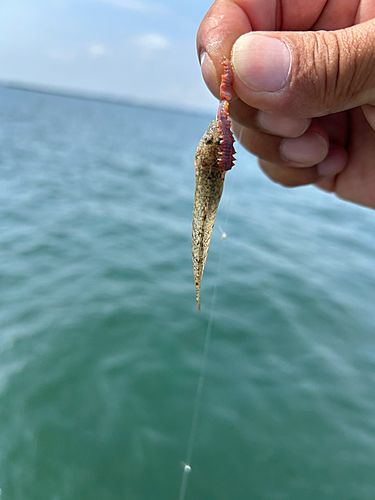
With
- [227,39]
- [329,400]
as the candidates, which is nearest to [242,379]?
[329,400]

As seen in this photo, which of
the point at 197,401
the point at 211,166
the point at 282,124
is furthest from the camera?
the point at 197,401

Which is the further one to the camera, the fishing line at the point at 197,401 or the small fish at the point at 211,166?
the fishing line at the point at 197,401

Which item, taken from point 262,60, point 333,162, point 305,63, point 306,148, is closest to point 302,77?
point 305,63

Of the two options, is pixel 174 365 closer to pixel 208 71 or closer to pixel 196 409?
pixel 196 409

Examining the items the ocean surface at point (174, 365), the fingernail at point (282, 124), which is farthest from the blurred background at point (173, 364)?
the fingernail at point (282, 124)

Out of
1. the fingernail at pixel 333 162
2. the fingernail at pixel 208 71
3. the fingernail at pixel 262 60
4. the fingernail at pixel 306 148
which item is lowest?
the fingernail at pixel 333 162

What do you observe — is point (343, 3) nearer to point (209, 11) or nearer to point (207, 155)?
point (209, 11)

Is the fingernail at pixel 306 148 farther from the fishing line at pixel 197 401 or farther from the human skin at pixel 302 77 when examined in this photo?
the fishing line at pixel 197 401

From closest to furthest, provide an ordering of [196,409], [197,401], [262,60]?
[262,60], [196,409], [197,401]

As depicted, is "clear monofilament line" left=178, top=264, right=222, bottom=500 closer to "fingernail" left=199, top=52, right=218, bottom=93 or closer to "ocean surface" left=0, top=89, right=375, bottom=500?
"ocean surface" left=0, top=89, right=375, bottom=500
